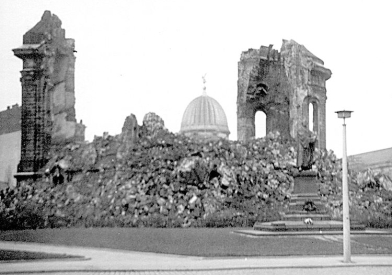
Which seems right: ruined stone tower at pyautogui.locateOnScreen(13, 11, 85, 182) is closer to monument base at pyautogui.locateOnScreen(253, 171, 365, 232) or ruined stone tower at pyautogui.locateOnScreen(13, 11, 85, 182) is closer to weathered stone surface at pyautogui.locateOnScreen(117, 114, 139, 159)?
weathered stone surface at pyautogui.locateOnScreen(117, 114, 139, 159)

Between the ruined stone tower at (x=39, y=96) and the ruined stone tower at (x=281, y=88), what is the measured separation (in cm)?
1188

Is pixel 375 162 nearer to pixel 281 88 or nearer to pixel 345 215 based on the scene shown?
pixel 281 88

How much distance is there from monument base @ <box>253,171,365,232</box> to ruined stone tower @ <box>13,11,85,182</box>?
689 inches

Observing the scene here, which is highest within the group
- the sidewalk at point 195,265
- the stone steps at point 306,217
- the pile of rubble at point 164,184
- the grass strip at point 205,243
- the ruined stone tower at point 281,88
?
the ruined stone tower at point 281,88

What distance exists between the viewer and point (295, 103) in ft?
135

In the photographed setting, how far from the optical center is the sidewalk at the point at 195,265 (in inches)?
532

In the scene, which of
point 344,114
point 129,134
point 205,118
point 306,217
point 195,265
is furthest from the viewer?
point 205,118

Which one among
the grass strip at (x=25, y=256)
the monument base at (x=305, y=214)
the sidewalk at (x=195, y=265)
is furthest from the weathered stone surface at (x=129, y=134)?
the sidewalk at (x=195, y=265)

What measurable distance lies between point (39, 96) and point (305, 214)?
19506mm

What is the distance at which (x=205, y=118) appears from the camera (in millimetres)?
80438

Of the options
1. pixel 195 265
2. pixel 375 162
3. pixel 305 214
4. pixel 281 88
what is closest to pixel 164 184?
pixel 305 214

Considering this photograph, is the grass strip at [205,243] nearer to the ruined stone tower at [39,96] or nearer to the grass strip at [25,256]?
the grass strip at [25,256]

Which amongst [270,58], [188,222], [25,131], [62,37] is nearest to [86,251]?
[188,222]

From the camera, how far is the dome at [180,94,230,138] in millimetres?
77812
